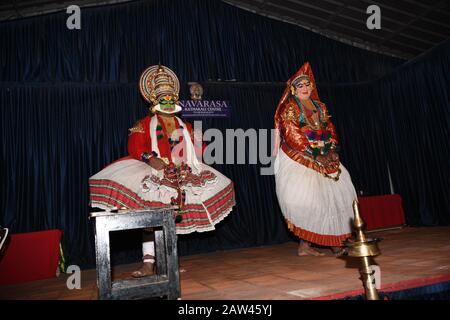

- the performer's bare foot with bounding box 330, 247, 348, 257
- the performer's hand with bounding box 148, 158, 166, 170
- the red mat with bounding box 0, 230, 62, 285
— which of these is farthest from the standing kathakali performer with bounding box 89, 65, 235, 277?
the red mat with bounding box 0, 230, 62, 285

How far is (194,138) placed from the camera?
384 cm

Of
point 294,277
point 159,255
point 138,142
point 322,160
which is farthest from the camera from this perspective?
point 322,160

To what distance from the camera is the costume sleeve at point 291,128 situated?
12.3ft

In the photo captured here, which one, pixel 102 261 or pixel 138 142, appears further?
pixel 138 142

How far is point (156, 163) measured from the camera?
3.24 meters

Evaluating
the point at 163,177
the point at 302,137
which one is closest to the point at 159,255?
the point at 163,177

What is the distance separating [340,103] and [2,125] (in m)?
6.20

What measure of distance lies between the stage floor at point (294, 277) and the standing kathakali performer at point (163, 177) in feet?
1.93

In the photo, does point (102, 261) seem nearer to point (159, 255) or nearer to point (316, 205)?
point (159, 255)

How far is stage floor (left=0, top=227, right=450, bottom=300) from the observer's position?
7.22 feet

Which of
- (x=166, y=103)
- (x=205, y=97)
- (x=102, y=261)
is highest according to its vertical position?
(x=205, y=97)

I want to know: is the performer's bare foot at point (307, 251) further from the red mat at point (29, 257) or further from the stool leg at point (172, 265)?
the red mat at point (29, 257)

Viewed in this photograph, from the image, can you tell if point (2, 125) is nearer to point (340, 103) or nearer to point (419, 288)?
point (419, 288)

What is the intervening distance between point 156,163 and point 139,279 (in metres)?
1.29
